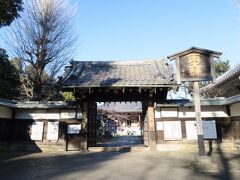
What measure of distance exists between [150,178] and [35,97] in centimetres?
1330

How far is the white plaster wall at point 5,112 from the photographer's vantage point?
1484 cm

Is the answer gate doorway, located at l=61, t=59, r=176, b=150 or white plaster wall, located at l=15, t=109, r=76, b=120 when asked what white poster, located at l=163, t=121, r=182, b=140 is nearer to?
gate doorway, located at l=61, t=59, r=176, b=150

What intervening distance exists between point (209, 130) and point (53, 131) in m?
9.78

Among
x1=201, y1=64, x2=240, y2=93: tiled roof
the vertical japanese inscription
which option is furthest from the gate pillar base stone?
x1=201, y1=64, x2=240, y2=93: tiled roof

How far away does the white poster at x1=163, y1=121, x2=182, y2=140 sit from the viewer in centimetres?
1519

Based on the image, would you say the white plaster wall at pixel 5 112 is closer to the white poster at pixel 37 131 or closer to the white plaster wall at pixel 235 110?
the white poster at pixel 37 131

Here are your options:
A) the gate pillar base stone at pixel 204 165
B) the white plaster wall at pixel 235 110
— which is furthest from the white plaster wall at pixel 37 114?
the white plaster wall at pixel 235 110

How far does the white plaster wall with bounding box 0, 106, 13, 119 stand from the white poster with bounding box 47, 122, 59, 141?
257 centimetres

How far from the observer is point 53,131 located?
15.9 metres

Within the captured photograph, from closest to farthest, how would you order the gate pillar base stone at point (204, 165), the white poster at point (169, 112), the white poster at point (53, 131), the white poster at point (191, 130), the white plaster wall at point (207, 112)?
the gate pillar base stone at point (204, 165)
the white poster at point (191, 130)
the white plaster wall at point (207, 112)
the white poster at point (169, 112)
the white poster at point (53, 131)

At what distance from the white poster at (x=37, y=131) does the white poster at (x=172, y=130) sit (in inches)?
311

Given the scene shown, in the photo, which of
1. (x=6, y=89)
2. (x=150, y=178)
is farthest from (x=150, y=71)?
(x=6, y=89)

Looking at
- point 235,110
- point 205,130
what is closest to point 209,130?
point 205,130

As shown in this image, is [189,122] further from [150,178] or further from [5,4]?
[5,4]
